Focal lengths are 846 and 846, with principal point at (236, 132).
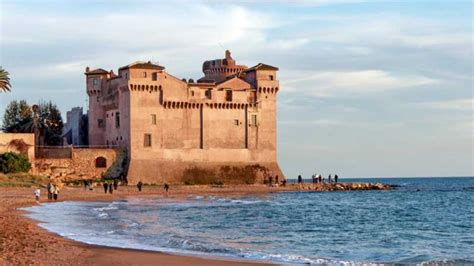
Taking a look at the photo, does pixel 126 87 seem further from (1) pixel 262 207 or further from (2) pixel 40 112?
(1) pixel 262 207

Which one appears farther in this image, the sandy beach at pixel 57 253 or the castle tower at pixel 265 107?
the castle tower at pixel 265 107

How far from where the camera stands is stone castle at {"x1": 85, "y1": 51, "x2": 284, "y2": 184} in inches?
2707

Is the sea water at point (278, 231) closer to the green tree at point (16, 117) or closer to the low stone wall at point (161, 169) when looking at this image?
the low stone wall at point (161, 169)

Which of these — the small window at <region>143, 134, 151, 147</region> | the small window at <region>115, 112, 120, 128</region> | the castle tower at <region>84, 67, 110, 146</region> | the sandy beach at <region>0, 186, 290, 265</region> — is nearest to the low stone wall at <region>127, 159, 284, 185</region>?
the small window at <region>143, 134, 151, 147</region>

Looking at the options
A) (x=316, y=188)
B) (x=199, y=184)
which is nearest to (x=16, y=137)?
(x=199, y=184)

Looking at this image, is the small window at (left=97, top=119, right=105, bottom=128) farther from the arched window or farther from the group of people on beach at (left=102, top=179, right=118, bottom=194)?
the group of people on beach at (left=102, top=179, right=118, bottom=194)

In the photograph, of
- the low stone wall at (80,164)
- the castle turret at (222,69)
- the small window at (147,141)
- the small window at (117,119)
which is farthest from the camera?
the castle turret at (222,69)

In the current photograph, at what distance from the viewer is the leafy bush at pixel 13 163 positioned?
6372cm

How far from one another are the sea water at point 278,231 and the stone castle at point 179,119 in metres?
20.9

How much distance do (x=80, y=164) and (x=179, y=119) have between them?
358 inches

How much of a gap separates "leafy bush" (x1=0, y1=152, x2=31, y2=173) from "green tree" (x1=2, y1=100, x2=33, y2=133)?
36.5ft

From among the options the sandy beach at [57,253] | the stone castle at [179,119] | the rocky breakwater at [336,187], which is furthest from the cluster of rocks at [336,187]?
the sandy beach at [57,253]

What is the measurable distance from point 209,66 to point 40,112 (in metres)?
17.5

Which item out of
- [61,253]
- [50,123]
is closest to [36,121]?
[50,123]
